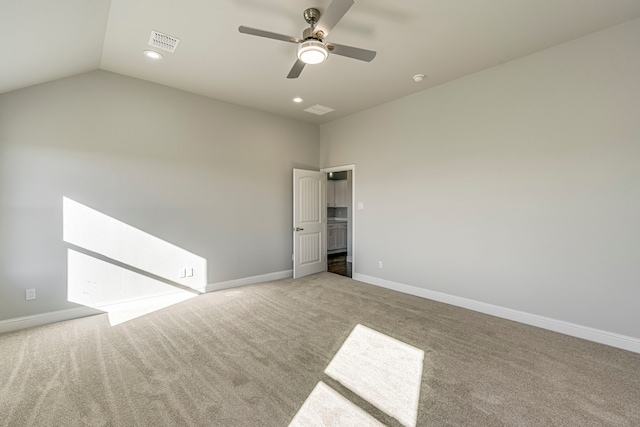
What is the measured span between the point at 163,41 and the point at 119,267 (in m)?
2.73

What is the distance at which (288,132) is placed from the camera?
203 inches

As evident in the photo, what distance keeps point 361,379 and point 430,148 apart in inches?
126

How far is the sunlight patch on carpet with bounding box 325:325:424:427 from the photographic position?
5.99ft

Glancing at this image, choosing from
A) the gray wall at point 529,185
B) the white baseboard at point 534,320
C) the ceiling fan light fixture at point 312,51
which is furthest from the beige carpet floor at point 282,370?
the ceiling fan light fixture at point 312,51

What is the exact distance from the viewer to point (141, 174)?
3633mm

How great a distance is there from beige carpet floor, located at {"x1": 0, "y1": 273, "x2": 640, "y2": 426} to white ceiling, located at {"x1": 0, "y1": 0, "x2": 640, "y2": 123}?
2631 mm

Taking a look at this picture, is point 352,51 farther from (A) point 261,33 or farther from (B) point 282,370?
(B) point 282,370

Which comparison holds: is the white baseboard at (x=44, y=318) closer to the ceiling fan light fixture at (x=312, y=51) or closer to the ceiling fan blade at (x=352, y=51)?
the ceiling fan light fixture at (x=312, y=51)

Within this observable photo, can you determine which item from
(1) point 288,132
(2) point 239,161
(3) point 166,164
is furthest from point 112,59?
(1) point 288,132

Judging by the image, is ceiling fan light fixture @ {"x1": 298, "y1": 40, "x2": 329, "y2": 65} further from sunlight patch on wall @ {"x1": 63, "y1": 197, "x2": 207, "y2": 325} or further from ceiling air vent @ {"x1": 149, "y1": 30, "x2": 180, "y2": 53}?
sunlight patch on wall @ {"x1": 63, "y1": 197, "x2": 207, "y2": 325}

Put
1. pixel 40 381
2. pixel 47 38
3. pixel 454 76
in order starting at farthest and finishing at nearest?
1. pixel 454 76
2. pixel 47 38
3. pixel 40 381

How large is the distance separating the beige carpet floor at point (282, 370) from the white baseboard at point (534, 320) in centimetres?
12

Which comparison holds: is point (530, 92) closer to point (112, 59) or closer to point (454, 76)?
point (454, 76)

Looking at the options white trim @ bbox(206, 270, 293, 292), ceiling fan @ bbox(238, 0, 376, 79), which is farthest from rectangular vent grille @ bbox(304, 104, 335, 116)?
white trim @ bbox(206, 270, 293, 292)
